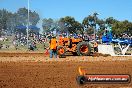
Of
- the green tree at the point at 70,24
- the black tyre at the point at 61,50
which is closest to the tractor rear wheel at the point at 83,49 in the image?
the black tyre at the point at 61,50

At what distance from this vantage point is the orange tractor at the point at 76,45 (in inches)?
998

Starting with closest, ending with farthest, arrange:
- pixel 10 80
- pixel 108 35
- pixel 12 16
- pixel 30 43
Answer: pixel 10 80, pixel 108 35, pixel 30 43, pixel 12 16

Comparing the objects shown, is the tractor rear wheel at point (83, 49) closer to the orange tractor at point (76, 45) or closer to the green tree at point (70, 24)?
the orange tractor at point (76, 45)

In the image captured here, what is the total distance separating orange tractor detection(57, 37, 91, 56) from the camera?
25344mm

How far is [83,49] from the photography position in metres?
25.7

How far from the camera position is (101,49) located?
2934 centimetres

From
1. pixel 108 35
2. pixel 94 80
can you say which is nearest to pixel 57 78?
pixel 94 80

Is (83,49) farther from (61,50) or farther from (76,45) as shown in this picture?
(61,50)

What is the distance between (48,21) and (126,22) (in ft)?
77.4

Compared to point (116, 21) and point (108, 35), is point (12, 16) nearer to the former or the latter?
point (116, 21)

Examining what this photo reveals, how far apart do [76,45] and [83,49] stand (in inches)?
23.7

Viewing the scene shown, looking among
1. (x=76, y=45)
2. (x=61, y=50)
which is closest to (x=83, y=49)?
(x=76, y=45)

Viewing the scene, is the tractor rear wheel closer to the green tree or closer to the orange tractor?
the orange tractor

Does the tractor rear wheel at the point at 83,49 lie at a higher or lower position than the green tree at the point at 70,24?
lower
